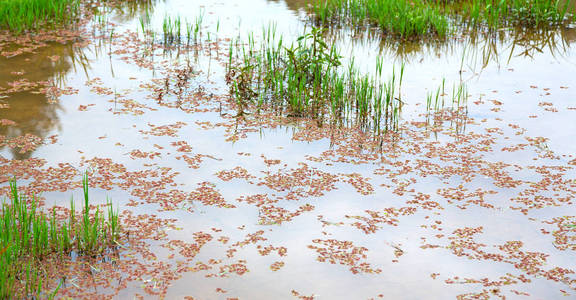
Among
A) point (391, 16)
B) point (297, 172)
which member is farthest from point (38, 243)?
point (391, 16)

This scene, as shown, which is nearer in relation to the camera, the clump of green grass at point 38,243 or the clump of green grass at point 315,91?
the clump of green grass at point 38,243

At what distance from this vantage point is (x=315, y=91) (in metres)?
5.25

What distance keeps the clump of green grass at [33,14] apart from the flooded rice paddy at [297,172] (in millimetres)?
292

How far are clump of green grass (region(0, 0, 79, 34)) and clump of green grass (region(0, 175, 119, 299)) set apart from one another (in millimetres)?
3936

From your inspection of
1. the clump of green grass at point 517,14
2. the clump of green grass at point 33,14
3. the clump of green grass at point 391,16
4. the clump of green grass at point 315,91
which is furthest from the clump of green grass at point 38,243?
the clump of green grass at point 517,14

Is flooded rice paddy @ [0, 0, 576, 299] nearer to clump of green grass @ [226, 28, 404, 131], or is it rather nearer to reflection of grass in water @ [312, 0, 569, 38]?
clump of green grass @ [226, 28, 404, 131]

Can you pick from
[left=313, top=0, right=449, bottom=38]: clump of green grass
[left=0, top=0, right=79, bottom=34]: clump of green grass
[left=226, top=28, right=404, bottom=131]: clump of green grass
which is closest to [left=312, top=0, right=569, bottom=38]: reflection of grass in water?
[left=313, top=0, right=449, bottom=38]: clump of green grass

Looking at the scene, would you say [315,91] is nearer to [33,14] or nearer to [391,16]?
[391,16]

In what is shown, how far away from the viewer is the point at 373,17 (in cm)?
751

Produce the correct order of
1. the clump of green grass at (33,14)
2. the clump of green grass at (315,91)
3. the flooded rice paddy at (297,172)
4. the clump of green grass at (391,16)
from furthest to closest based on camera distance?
the clump of green grass at (391,16) → the clump of green grass at (33,14) → the clump of green grass at (315,91) → the flooded rice paddy at (297,172)

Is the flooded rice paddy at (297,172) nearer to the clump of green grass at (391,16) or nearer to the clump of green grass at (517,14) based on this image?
the clump of green grass at (391,16)

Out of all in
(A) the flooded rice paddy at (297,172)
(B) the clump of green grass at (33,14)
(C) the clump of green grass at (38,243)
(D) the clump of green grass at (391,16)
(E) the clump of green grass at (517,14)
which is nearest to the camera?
(C) the clump of green grass at (38,243)

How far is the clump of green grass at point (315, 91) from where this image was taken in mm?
5016

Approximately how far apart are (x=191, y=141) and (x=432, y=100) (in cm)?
217
